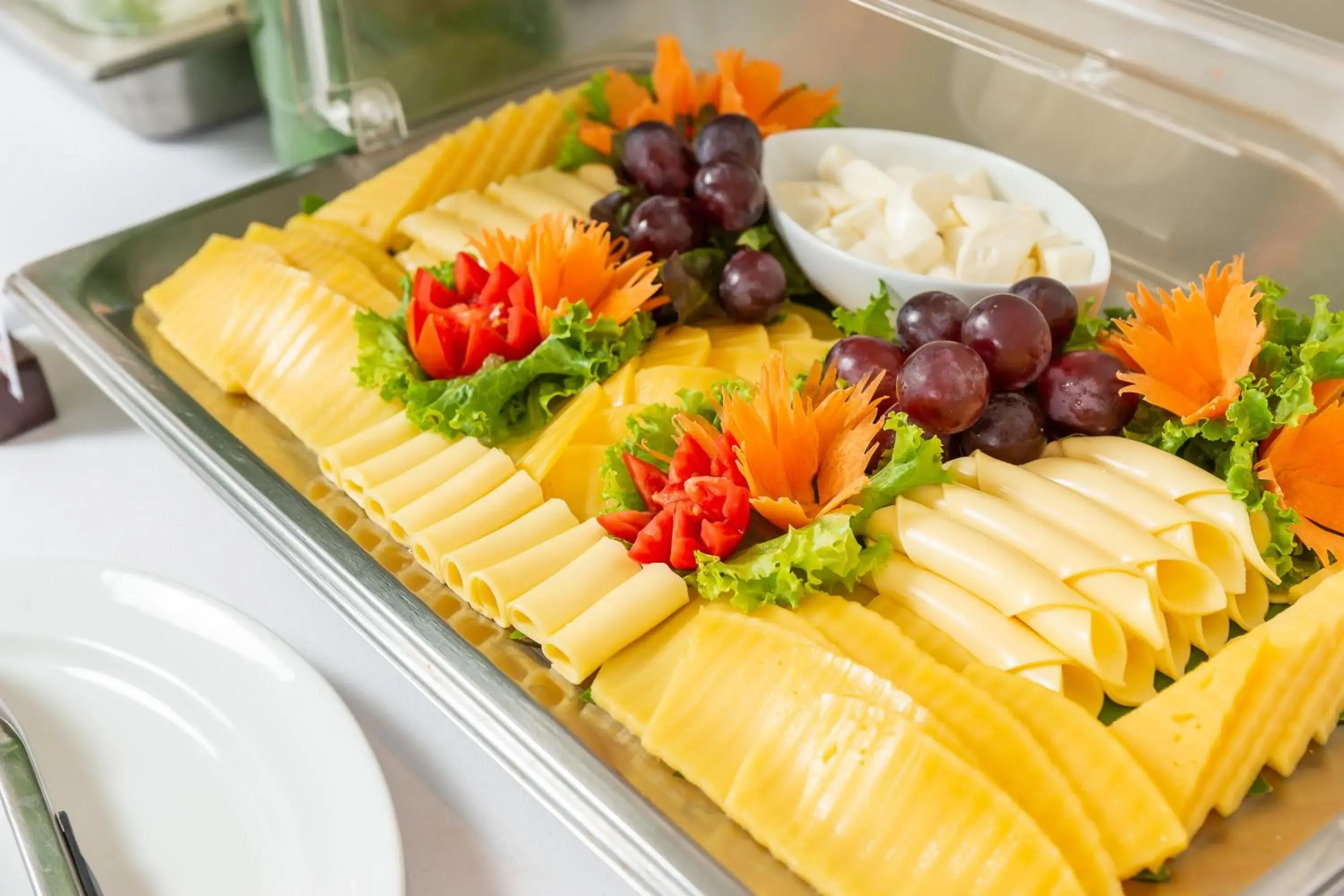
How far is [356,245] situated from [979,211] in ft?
2.67

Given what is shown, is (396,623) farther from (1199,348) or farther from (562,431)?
(1199,348)

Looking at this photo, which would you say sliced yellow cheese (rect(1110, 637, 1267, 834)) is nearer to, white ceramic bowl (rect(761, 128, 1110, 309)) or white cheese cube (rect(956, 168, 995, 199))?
white ceramic bowl (rect(761, 128, 1110, 309))

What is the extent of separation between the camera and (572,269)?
126 centimetres

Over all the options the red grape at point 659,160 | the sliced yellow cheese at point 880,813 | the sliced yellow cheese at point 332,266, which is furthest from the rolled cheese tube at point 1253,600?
the sliced yellow cheese at point 332,266

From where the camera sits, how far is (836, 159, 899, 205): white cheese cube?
4.62 ft

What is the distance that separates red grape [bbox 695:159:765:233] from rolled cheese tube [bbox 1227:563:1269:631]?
691 millimetres

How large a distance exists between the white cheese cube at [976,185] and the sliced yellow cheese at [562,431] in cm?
53

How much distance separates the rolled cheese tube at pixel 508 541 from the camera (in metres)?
1.06

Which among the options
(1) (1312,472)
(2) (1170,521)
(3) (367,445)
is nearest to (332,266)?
(3) (367,445)

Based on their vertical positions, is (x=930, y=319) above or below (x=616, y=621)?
above

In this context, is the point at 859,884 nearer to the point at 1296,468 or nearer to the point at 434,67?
the point at 1296,468

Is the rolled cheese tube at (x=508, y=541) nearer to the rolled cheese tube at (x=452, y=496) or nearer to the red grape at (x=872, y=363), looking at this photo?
the rolled cheese tube at (x=452, y=496)

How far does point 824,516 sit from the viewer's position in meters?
0.99

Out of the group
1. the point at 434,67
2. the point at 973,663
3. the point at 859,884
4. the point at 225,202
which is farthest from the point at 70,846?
the point at 434,67
